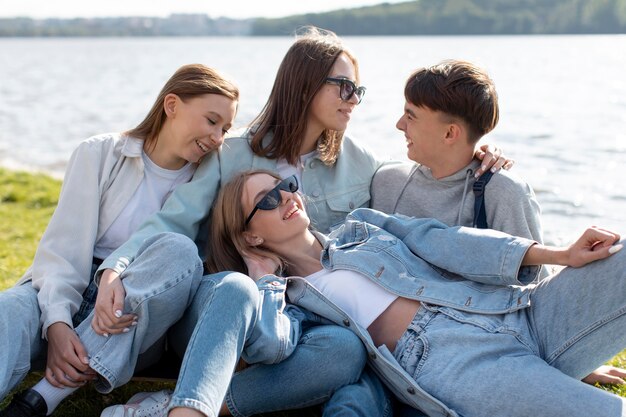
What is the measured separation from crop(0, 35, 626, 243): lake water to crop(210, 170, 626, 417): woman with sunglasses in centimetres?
184

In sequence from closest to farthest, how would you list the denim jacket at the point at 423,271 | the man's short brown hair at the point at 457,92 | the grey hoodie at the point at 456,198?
the denim jacket at the point at 423,271 → the grey hoodie at the point at 456,198 → the man's short brown hair at the point at 457,92

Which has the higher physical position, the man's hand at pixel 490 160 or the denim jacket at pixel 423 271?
the man's hand at pixel 490 160

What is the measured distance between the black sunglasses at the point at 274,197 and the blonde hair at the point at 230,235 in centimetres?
8

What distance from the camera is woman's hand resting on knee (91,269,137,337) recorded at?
3305 millimetres

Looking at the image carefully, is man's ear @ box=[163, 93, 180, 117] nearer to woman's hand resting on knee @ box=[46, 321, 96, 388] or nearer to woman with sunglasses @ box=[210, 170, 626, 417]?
woman with sunglasses @ box=[210, 170, 626, 417]

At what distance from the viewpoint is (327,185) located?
14.7ft

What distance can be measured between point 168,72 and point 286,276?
38709 millimetres

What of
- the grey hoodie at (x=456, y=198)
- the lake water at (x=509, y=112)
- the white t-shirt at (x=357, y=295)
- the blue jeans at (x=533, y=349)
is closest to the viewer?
the blue jeans at (x=533, y=349)

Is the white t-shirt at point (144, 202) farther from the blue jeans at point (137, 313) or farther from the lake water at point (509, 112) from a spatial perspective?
the lake water at point (509, 112)

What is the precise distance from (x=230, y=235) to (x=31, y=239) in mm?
4898

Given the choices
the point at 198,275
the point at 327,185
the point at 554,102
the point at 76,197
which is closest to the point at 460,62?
the point at 327,185

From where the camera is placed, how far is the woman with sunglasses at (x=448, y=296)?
10.5 ft

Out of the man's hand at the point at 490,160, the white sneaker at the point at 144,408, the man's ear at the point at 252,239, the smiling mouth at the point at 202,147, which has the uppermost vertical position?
the smiling mouth at the point at 202,147

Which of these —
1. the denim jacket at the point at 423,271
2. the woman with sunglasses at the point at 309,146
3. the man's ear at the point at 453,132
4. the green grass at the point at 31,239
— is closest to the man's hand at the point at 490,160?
the woman with sunglasses at the point at 309,146
